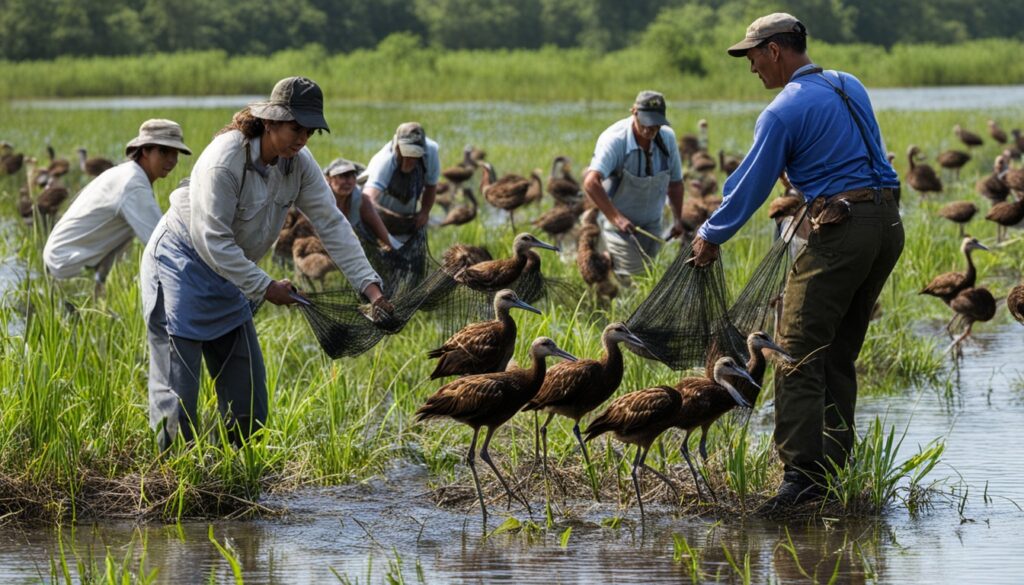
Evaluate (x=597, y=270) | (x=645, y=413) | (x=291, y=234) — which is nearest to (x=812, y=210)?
(x=645, y=413)

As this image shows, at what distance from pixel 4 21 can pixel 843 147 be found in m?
56.5

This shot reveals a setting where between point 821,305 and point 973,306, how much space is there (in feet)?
17.6

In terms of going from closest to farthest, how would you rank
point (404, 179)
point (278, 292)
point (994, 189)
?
point (278, 292) → point (404, 179) → point (994, 189)

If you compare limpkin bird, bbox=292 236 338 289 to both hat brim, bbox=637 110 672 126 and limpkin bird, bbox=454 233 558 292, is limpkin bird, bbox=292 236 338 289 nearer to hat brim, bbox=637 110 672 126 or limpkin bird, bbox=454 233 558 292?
hat brim, bbox=637 110 672 126

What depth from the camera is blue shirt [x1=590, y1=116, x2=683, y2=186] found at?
10461 mm

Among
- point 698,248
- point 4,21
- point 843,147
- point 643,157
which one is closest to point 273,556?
point 698,248

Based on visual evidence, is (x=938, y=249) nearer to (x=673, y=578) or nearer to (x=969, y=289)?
(x=969, y=289)

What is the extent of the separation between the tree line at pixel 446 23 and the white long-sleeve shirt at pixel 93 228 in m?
45.9

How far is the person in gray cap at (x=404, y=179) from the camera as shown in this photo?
1027 cm

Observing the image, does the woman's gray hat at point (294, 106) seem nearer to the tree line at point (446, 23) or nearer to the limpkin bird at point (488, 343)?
the limpkin bird at point (488, 343)

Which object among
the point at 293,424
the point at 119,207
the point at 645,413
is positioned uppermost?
the point at 119,207

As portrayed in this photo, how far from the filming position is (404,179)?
10.5 meters

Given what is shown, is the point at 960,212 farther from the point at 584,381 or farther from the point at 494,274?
the point at 584,381

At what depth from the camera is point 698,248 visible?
6.79 m
